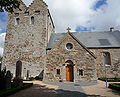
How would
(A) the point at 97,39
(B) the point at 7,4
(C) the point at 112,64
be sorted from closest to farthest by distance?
(B) the point at 7,4, (C) the point at 112,64, (A) the point at 97,39

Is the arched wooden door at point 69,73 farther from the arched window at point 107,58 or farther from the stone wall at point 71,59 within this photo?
the arched window at point 107,58

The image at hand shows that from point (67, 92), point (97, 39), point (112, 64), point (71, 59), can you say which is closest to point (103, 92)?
point (67, 92)

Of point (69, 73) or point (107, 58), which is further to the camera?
point (107, 58)

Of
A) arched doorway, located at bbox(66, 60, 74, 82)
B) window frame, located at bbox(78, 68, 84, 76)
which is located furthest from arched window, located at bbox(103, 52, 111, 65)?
arched doorway, located at bbox(66, 60, 74, 82)

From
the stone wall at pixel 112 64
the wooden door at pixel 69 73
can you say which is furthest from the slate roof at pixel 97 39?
the wooden door at pixel 69 73

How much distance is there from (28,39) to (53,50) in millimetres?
7637

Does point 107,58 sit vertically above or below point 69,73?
above

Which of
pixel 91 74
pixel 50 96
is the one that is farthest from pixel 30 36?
pixel 50 96

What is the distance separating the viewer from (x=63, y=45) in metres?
16.5

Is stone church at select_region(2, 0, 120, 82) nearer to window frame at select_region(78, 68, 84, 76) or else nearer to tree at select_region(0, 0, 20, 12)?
window frame at select_region(78, 68, 84, 76)

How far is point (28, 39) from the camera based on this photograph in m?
21.1

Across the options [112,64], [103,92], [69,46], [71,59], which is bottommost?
[103,92]

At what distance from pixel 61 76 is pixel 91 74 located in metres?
4.60

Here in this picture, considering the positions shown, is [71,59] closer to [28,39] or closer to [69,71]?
[69,71]
